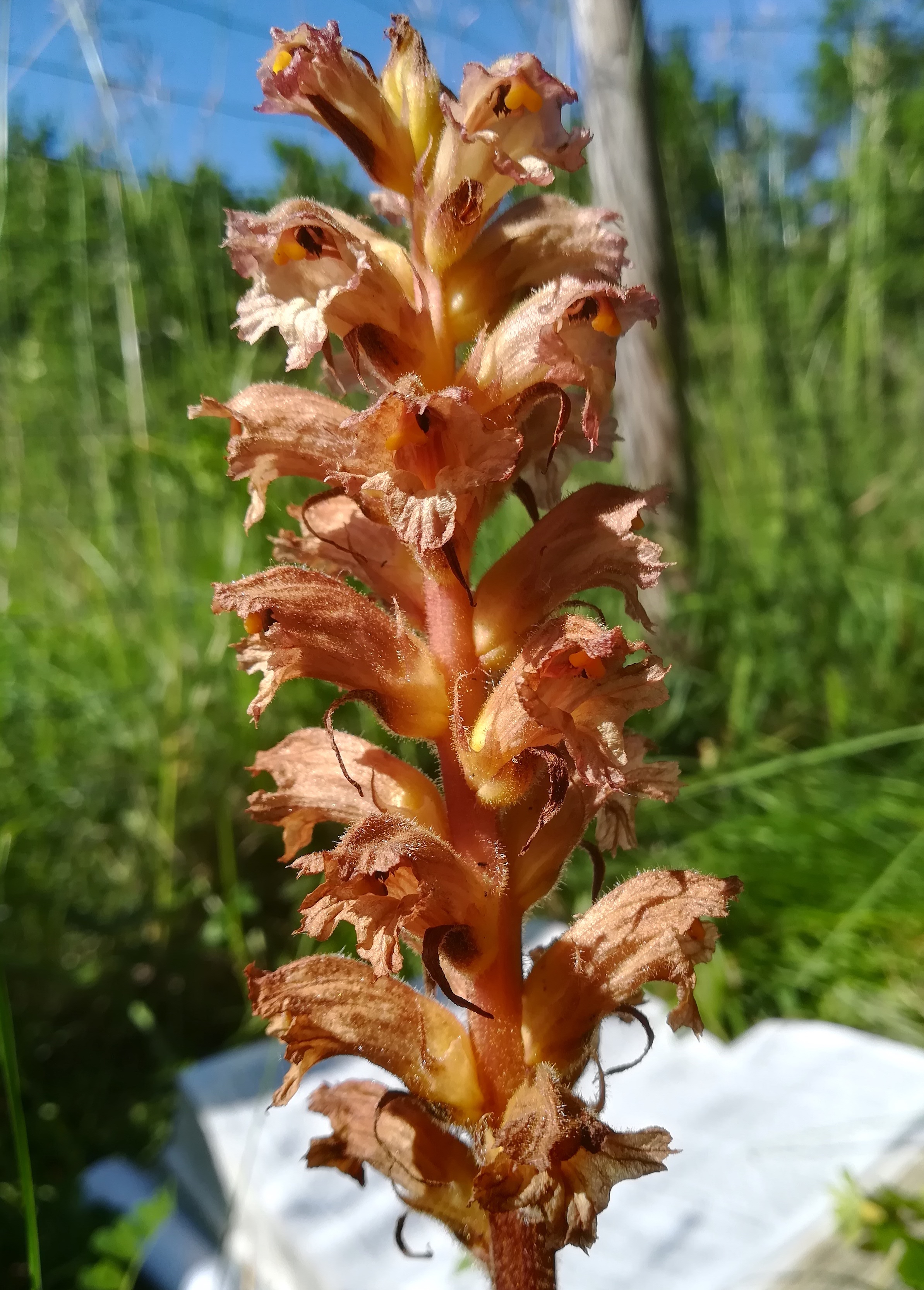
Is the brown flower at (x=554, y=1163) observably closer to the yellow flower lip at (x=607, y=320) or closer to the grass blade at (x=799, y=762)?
the yellow flower lip at (x=607, y=320)

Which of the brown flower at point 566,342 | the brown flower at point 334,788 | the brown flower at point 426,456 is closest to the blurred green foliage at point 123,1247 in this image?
the brown flower at point 334,788

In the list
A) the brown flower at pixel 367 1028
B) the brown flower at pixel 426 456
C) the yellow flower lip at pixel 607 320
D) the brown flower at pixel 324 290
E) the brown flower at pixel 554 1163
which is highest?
the brown flower at pixel 324 290

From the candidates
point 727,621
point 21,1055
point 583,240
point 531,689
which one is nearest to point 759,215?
point 727,621

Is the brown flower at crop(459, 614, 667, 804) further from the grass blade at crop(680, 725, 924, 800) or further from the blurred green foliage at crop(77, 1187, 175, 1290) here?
the blurred green foliage at crop(77, 1187, 175, 1290)

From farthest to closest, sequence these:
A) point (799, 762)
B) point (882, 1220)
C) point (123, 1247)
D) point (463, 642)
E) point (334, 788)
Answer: point (799, 762) < point (123, 1247) < point (882, 1220) < point (334, 788) < point (463, 642)

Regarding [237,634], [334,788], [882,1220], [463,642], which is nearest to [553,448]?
[463,642]

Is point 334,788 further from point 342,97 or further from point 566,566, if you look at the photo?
point 342,97

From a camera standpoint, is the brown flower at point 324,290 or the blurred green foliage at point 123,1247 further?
the blurred green foliage at point 123,1247
